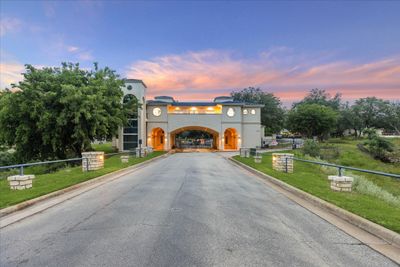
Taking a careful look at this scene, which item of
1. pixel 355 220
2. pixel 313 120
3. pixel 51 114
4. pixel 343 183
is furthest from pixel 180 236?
pixel 313 120

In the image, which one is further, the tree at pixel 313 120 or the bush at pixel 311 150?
the tree at pixel 313 120

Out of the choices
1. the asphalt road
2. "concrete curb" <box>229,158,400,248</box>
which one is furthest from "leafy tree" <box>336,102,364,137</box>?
the asphalt road

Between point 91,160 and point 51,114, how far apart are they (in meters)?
9.67

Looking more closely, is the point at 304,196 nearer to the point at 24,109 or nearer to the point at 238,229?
the point at 238,229

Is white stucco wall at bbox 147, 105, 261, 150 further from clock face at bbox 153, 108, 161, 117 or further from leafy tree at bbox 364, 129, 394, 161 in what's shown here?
leafy tree at bbox 364, 129, 394, 161

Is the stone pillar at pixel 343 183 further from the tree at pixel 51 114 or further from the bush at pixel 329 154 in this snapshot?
the bush at pixel 329 154

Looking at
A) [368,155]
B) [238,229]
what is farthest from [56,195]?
[368,155]

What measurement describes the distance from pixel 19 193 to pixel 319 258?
9.12 m

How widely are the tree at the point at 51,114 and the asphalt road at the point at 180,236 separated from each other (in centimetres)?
1569

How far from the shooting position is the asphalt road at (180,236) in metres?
3.84

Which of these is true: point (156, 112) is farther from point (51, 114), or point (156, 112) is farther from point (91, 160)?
point (91, 160)

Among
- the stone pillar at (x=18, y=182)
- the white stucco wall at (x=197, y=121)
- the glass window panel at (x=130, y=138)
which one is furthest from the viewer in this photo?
the white stucco wall at (x=197, y=121)

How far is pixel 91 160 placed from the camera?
14.0 meters

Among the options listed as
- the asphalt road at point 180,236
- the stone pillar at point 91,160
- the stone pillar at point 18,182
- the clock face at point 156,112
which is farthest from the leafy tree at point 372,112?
the stone pillar at point 18,182
